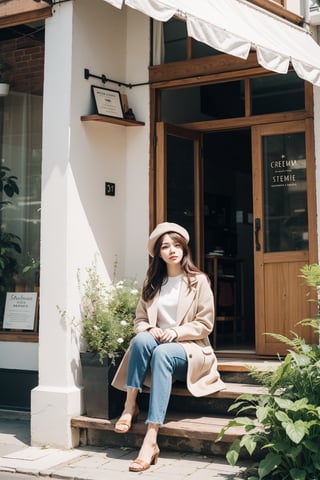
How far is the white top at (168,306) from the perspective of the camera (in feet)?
16.7

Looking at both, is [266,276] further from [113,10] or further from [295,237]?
[113,10]

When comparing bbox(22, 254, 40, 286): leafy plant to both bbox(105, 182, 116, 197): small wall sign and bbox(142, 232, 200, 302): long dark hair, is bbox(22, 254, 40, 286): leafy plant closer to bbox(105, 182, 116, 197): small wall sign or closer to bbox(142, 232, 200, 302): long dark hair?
bbox(105, 182, 116, 197): small wall sign

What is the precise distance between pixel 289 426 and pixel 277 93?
130 inches

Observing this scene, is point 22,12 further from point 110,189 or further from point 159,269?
point 159,269

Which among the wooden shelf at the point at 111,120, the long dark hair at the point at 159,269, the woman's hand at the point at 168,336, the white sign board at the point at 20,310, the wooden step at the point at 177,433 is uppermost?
the wooden shelf at the point at 111,120

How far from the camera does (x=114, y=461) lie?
470 cm

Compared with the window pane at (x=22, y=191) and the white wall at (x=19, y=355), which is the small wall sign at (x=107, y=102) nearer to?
the window pane at (x=22, y=191)

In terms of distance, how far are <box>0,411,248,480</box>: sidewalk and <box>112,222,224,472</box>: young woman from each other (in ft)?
0.48

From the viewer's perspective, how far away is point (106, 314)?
17.8 ft

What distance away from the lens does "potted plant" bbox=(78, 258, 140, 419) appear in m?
5.22

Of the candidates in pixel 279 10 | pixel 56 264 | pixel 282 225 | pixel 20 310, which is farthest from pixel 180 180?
pixel 20 310

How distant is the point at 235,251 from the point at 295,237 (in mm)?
3818

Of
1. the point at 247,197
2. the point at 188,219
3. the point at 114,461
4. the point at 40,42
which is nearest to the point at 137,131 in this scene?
the point at 188,219

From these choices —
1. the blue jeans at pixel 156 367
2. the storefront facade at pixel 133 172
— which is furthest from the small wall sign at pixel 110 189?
the blue jeans at pixel 156 367
